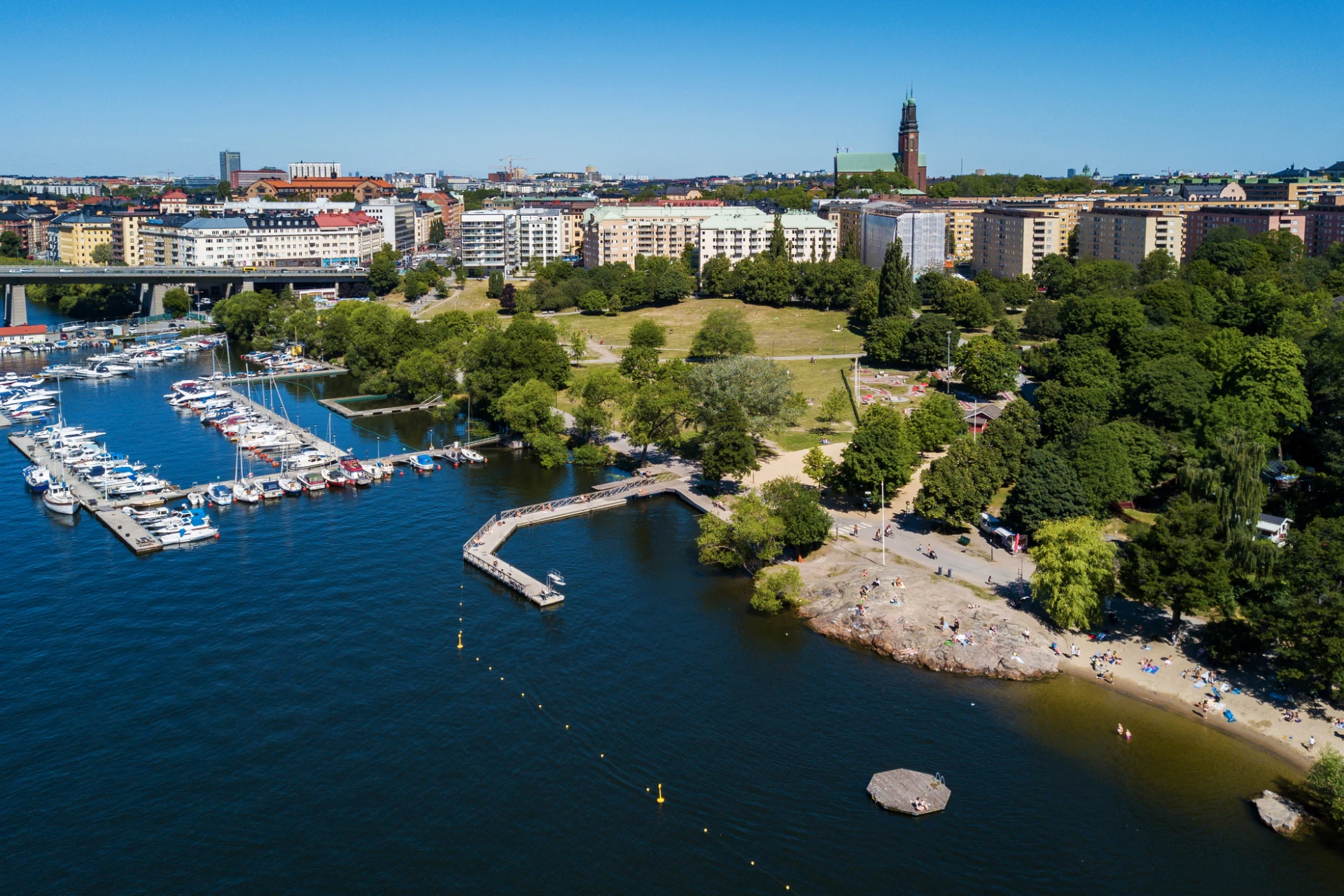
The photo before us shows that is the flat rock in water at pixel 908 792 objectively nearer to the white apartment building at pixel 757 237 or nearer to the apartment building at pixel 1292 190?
the white apartment building at pixel 757 237

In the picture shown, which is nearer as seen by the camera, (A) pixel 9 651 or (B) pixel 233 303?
(A) pixel 9 651

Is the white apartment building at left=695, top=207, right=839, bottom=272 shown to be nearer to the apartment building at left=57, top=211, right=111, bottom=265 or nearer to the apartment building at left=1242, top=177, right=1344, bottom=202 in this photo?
the apartment building at left=1242, top=177, right=1344, bottom=202

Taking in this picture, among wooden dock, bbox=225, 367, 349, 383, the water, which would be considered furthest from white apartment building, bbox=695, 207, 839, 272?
the water

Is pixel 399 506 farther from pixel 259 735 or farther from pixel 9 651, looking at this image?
pixel 259 735

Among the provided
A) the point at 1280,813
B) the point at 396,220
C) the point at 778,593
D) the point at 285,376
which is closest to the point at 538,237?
the point at 396,220

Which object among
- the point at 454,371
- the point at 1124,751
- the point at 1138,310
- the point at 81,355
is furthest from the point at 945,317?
the point at 81,355

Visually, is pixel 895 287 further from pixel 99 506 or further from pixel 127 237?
pixel 127 237
